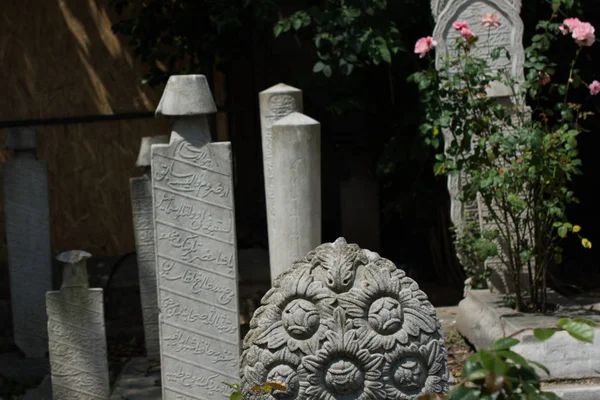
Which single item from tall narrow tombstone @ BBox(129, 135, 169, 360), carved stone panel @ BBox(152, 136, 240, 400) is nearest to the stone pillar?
carved stone panel @ BBox(152, 136, 240, 400)

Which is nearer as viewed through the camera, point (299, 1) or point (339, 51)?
point (339, 51)

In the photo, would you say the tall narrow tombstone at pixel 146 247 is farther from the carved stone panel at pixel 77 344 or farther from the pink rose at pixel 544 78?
the pink rose at pixel 544 78

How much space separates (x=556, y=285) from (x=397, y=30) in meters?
2.22

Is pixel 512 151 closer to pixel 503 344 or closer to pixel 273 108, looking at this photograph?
pixel 273 108

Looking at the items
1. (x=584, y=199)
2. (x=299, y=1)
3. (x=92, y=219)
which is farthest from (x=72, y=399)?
(x=584, y=199)

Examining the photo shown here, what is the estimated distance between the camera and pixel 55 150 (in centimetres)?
902

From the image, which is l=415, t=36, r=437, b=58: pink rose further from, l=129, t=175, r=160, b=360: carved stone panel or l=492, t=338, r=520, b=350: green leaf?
l=492, t=338, r=520, b=350: green leaf

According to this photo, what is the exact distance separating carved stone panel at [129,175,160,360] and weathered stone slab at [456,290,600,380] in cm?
208

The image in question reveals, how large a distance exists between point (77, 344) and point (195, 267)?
101 centimetres

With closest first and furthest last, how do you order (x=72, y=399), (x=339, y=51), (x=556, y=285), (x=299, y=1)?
1. (x=72, y=399)
2. (x=556, y=285)
3. (x=339, y=51)
4. (x=299, y=1)

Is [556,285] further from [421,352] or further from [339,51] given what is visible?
[421,352]

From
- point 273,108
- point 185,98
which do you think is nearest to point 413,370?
point 185,98

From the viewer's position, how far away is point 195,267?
5133 millimetres

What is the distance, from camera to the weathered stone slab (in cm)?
534
